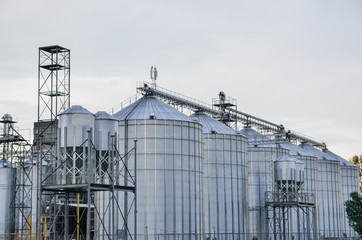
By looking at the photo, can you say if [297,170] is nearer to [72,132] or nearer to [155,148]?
[155,148]

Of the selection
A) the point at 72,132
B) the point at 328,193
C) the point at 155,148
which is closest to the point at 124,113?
the point at 155,148

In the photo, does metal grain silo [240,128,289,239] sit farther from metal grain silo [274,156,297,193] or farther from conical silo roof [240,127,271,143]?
metal grain silo [274,156,297,193]

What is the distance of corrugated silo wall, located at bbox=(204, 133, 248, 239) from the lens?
225ft

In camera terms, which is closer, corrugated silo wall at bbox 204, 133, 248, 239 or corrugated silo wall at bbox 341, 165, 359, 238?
corrugated silo wall at bbox 204, 133, 248, 239

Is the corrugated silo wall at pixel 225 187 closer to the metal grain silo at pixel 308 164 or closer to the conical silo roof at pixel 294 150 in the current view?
the metal grain silo at pixel 308 164

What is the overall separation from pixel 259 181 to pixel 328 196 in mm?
22415

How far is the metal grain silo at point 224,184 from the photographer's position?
225 feet

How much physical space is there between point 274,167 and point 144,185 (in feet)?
73.3

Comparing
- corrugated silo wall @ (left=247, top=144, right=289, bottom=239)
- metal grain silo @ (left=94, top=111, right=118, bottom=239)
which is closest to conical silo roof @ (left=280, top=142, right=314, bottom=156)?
corrugated silo wall @ (left=247, top=144, right=289, bottom=239)

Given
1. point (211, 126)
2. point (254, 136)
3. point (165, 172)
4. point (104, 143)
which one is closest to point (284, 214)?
point (211, 126)

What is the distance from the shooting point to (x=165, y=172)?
58156mm

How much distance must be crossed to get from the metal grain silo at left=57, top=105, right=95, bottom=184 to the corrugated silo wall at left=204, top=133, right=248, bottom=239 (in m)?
26.3

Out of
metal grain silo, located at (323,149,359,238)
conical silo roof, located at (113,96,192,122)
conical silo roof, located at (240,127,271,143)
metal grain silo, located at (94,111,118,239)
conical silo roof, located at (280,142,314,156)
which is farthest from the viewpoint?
metal grain silo, located at (323,149,359,238)

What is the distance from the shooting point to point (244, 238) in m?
71.2
